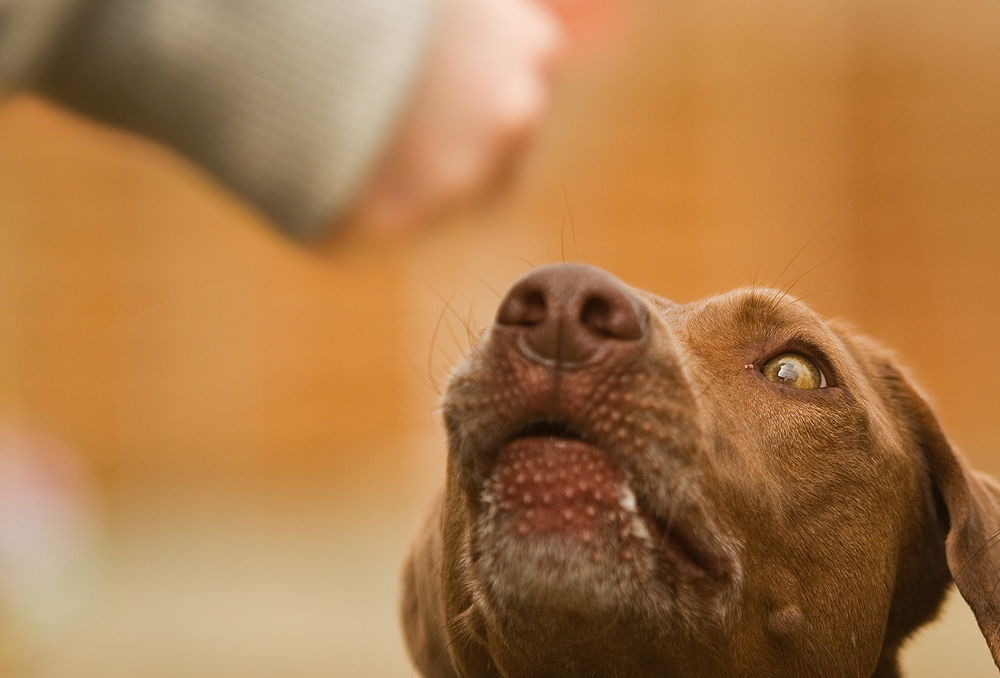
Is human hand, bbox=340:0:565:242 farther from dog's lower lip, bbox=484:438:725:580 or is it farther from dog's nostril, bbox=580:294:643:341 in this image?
dog's lower lip, bbox=484:438:725:580

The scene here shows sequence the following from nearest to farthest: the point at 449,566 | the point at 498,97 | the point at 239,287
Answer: the point at 498,97 < the point at 449,566 < the point at 239,287

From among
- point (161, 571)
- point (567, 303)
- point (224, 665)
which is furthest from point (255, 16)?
point (161, 571)

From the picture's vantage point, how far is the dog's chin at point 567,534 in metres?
2.13

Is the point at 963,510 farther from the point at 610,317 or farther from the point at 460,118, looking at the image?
the point at 460,118

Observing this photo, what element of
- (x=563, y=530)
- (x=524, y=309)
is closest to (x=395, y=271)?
(x=524, y=309)

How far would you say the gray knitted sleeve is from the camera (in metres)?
2.23

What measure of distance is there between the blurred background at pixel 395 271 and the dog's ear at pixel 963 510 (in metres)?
8.67

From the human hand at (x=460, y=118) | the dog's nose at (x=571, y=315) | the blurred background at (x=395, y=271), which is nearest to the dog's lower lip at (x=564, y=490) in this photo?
the dog's nose at (x=571, y=315)

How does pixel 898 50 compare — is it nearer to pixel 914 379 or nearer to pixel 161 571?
pixel 161 571

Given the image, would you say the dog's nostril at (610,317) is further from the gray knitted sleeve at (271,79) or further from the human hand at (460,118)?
the gray knitted sleeve at (271,79)

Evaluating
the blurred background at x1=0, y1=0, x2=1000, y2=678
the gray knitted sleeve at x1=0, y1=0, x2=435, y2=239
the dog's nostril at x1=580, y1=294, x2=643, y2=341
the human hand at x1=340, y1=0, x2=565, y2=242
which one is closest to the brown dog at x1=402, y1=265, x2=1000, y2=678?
the dog's nostril at x1=580, y1=294, x2=643, y2=341

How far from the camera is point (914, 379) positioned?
131 inches

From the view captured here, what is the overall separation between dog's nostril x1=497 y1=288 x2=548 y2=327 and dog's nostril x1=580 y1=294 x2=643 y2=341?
0.08 metres

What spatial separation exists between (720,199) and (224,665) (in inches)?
297
